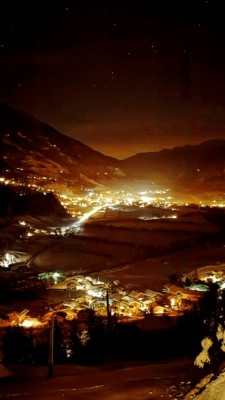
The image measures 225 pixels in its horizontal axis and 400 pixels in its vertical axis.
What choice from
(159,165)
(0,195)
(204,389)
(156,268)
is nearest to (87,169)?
(159,165)

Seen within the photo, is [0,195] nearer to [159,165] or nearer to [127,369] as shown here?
[127,369]

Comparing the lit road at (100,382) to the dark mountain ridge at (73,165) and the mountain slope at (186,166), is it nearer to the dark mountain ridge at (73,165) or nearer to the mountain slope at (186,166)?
the dark mountain ridge at (73,165)

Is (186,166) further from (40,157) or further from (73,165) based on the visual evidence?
(40,157)

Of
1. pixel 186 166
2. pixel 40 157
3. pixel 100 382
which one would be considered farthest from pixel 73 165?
pixel 100 382

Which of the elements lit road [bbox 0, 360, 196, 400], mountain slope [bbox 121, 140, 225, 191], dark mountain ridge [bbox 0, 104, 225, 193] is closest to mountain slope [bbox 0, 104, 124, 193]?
dark mountain ridge [bbox 0, 104, 225, 193]

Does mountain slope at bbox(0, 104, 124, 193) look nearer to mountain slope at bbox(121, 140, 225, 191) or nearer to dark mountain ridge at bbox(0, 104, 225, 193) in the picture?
dark mountain ridge at bbox(0, 104, 225, 193)

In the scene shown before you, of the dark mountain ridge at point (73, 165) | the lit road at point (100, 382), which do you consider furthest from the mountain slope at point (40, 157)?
the lit road at point (100, 382)

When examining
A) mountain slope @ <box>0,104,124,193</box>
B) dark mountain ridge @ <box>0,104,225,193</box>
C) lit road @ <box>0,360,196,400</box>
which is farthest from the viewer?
dark mountain ridge @ <box>0,104,225,193</box>

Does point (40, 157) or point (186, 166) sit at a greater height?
point (186, 166)
